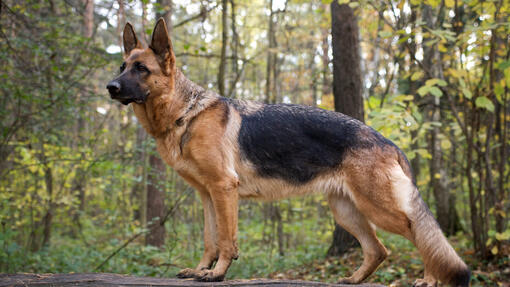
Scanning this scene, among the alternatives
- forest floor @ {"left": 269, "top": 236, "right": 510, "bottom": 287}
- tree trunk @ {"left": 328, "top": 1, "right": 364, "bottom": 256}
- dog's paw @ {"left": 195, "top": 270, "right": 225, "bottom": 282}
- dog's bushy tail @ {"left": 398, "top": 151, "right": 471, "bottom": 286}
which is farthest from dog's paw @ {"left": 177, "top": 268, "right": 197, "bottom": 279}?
tree trunk @ {"left": 328, "top": 1, "right": 364, "bottom": 256}

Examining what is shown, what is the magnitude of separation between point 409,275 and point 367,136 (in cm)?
386

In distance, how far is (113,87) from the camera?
3.34 m

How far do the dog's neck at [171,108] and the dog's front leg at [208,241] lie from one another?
75 cm

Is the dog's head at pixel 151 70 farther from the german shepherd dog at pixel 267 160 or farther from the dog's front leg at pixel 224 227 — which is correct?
the dog's front leg at pixel 224 227

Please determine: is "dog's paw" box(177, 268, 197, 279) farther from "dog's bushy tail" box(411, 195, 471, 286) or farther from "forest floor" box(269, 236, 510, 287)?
"forest floor" box(269, 236, 510, 287)

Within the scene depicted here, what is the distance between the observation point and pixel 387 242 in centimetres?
881

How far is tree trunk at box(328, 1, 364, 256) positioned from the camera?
283 inches

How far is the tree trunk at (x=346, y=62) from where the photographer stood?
718cm

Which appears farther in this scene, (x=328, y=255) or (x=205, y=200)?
(x=328, y=255)

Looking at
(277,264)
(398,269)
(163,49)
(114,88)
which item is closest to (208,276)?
(114,88)

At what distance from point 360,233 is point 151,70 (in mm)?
2660

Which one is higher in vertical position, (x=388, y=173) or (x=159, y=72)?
(x=159, y=72)

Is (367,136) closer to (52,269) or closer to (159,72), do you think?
(159,72)

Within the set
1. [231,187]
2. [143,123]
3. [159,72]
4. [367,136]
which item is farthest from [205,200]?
[367,136]
